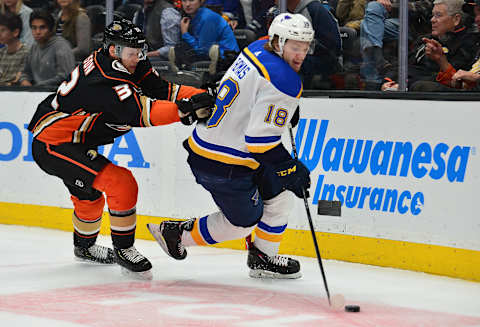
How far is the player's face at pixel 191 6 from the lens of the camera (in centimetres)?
619

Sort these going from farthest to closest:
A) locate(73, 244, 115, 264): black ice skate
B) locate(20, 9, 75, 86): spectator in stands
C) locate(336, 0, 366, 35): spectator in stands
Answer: locate(20, 9, 75, 86): spectator in stands < locate(336, 0, 366, 35): spectator in stands < locate(73, 244, 115, 264): black ice skate

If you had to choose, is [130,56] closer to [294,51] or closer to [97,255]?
[294,51]

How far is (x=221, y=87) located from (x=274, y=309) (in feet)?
3.63

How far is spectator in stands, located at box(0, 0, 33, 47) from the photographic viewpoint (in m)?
6.99

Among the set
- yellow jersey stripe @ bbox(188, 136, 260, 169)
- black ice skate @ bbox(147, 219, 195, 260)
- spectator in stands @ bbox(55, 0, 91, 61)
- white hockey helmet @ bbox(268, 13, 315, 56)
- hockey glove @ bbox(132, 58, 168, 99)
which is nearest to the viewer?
white hockey helmet @ bbox(268, 13, 315, 56)

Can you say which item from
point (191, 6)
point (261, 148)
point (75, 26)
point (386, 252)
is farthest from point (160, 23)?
point (261, 148)

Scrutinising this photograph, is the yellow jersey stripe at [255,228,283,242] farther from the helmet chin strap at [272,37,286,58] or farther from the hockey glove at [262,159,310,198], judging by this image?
the helmet chin strap at [272,37,286,58]

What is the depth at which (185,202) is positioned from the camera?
5.92m

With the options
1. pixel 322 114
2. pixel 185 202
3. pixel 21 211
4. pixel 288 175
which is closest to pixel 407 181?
pixel 322 114

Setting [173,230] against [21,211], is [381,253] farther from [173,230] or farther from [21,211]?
[21,211]

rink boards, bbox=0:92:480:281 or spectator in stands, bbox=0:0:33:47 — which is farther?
spectator in stands, bbox=0:0:33:47

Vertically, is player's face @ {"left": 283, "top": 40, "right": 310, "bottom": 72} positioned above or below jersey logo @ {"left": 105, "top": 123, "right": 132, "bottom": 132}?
above

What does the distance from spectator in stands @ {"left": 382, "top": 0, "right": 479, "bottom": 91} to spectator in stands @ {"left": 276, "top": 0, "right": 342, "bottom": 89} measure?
54 centimetres

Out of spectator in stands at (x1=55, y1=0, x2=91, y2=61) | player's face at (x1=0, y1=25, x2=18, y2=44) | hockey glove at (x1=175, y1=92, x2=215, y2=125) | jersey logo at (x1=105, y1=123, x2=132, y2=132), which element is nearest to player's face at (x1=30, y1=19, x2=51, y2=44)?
spectator in stands at (x1=55, y1=0, x2=91, y2=61)
